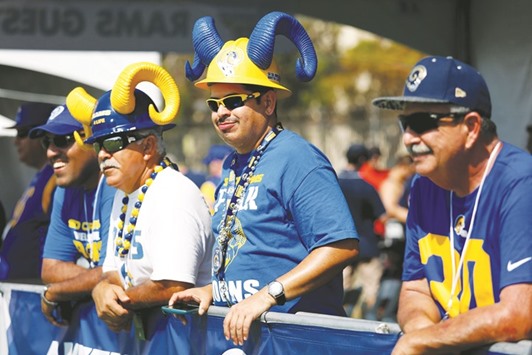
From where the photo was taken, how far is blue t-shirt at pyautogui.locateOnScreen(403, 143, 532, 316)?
3488mm

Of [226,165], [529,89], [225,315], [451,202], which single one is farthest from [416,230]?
[529,89]

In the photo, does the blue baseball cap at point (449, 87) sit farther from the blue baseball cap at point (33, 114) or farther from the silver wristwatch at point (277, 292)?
the blue baseball cap at point (33, 114)

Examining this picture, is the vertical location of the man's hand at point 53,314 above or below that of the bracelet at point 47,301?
below

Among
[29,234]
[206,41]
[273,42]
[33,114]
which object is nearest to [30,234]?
[29,234]

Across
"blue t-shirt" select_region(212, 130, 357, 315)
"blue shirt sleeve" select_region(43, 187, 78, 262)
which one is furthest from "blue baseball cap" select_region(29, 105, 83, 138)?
"blue t-shirt" select_region(212, 130, 357, 315)

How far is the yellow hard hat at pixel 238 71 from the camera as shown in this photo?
4828 mm

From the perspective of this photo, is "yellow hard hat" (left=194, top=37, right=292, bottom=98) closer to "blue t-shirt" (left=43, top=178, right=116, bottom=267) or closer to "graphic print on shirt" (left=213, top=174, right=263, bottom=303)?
"graphic print on shirt" (left=213, top=174, right=263, bottom=303)

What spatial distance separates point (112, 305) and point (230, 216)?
75 cm

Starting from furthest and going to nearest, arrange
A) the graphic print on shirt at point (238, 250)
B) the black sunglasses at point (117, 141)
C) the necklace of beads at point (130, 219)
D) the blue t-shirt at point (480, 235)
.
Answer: the black sunglasses at point (117, 141) → the necklace of beads at point (130, 219) → the graphic print on shirt at point (238, 250) → the blue t-shirt at point (480, 235)

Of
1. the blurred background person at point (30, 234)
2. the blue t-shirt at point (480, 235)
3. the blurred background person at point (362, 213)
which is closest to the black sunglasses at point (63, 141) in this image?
the blurred background person at point (30, 234)

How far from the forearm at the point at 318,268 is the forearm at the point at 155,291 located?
61cm

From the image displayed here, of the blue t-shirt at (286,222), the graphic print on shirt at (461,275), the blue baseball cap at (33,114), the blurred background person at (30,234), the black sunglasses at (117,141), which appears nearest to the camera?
the graphic print on shirt at (461,275)

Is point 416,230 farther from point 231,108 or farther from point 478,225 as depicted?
point 231,108

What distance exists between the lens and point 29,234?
711cm
